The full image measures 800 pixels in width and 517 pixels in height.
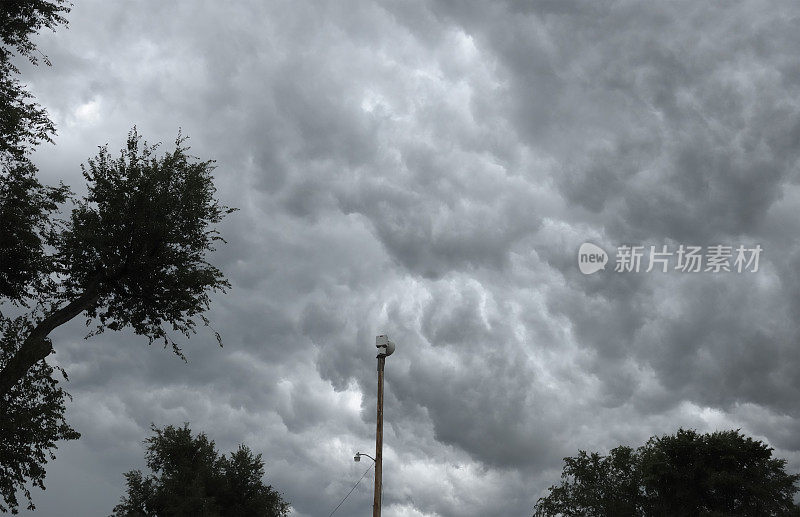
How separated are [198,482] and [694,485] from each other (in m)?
45.1

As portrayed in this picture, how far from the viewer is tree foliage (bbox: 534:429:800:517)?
5541cm

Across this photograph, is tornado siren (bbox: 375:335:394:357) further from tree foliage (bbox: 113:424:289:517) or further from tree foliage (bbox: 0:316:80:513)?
tree foliage (bbox: 113:424:289:517)

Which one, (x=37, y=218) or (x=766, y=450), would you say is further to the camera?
(x=766, y=450)

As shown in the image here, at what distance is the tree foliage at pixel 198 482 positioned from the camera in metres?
51.9

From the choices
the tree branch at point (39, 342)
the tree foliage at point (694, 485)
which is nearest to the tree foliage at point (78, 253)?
the tree branch at point (39, 342)

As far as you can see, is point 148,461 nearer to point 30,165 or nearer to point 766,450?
point 30,165

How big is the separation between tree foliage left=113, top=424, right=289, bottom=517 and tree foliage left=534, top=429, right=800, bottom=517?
33.9 meters

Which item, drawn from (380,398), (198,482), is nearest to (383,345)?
(380,398)

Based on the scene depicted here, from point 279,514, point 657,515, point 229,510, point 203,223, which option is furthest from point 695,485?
point 203,223

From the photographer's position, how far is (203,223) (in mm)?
25688

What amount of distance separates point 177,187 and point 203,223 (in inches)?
69.8

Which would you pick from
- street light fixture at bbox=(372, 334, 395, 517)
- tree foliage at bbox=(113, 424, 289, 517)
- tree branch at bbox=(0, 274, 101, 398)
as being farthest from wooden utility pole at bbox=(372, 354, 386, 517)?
tree foliage at bbox=(113, 424, 289, 517)

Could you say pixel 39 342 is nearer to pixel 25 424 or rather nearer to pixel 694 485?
pixel 25 424

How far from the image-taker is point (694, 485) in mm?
59438
